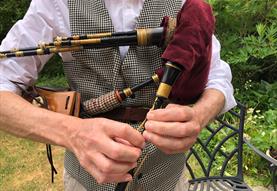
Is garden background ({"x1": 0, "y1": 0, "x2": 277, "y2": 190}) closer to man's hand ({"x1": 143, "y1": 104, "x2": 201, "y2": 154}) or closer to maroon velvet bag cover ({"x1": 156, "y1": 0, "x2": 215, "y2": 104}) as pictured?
maroon velvet bag cover ({"x1": 156, "y1": 0, "x2": 215, "y2": 104})

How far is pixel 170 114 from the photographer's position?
0.93m

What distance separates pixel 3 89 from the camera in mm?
1102

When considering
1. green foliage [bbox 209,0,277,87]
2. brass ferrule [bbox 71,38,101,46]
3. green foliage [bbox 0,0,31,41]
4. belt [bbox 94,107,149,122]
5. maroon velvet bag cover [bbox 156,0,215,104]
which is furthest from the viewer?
green foliage [bbox 0,0,31,41]

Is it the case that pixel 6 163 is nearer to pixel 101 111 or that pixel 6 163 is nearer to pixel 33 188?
pixel 33 188

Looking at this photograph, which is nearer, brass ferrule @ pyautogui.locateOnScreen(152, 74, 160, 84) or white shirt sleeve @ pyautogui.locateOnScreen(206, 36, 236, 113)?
brass ferrule @ pyautogui.locateOnScreen(152, 74, 160, 84)

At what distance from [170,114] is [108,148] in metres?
0.15

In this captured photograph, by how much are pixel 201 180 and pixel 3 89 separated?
136 cm

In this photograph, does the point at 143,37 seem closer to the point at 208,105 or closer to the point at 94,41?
the point at 94,41

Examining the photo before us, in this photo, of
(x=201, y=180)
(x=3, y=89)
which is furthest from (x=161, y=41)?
(x=201, y=180)

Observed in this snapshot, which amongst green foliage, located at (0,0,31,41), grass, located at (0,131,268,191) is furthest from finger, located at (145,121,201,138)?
green foliage, located at (0,0,31,41)

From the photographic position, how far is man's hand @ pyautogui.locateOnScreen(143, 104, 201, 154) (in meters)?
0.92

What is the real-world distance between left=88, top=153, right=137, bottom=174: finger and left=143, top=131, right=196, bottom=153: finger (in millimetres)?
71

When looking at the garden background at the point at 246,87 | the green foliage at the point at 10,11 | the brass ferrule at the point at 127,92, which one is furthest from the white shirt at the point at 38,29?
the green foliage at the point at 10,11

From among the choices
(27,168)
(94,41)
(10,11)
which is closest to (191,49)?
(94,41)
